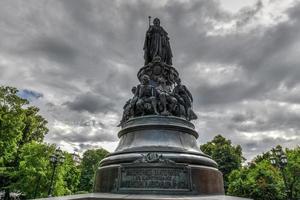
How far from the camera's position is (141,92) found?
433 inches

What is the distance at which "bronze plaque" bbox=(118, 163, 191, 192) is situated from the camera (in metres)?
8.02

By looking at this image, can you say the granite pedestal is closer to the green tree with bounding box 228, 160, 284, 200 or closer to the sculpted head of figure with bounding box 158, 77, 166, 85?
the sculpted head of figure with bounding box 158, 77, 166, 85

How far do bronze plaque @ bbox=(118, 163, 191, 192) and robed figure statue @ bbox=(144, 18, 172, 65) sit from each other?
6.71m

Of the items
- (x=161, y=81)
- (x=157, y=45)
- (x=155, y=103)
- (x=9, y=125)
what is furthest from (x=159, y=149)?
(x=9, y=125)

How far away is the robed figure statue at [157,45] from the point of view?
536 inches

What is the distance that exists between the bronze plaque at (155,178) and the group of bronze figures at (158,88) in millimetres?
2731

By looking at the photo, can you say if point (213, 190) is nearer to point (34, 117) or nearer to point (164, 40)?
point (164, 40)

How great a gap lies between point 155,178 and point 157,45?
7756mm

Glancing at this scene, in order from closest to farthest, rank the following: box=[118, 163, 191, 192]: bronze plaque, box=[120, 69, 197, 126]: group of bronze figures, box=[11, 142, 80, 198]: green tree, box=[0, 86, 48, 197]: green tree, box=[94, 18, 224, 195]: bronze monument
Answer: box=[118, 163, 191, 192]: bronze plaque < box=[94, 18, 224, 195]: bronze monument < box=[120, 69, 197, 126]: group of bronze figures < box=[0, 86, 48, 197]: green tree < box=[11, 142, 80, 198]: green tree

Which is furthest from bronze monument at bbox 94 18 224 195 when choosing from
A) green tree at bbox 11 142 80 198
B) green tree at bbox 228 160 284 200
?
green tree at bbox 228 160 284 200

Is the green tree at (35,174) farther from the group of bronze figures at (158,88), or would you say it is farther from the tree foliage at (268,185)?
the tree foliage at (268,185)

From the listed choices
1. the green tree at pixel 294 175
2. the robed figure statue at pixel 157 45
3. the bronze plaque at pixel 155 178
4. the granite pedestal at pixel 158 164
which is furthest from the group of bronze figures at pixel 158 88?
the green tree at pixel 294 175

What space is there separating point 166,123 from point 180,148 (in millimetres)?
1219

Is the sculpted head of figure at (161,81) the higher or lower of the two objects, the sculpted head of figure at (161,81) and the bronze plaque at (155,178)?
the higher
